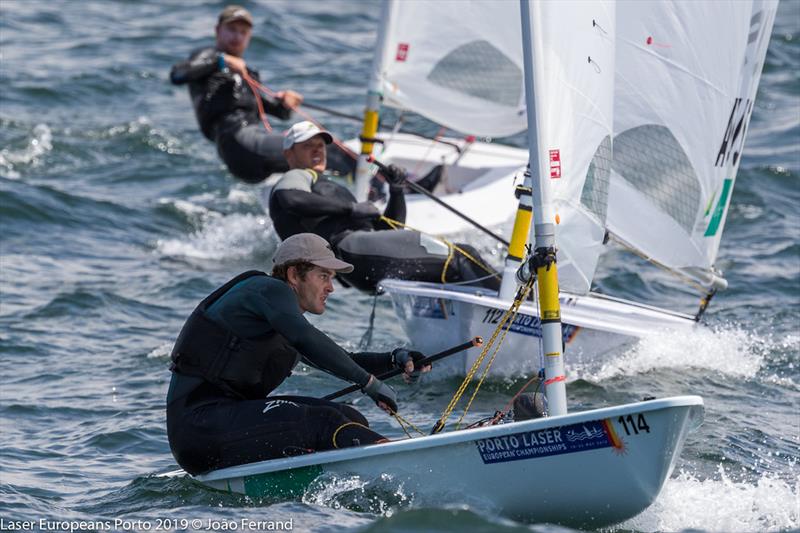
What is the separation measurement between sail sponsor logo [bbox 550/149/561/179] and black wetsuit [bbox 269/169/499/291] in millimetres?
2021

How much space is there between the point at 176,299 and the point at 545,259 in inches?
171

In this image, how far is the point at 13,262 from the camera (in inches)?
365

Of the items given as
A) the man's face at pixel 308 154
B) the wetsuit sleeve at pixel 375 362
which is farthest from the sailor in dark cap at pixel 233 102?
the wetsuit sleeve at pixel 375 362

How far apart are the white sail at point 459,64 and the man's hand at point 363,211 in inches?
75.3

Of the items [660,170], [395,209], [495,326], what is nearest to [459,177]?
[395,209]

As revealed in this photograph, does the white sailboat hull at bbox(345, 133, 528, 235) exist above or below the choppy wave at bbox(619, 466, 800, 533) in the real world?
below

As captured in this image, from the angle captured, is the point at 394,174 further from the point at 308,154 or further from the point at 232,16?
the point at 232,16

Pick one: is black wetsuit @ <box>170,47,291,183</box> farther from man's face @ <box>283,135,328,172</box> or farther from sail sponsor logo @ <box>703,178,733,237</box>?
sail sponsor logo @ <box>703,178,733,237</box>

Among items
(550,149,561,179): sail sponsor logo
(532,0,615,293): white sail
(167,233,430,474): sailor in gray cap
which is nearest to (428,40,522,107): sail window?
(532,0,615,293): white sail

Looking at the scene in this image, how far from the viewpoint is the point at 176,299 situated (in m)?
8.75

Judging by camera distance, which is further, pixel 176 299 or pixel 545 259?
pixel 176 299

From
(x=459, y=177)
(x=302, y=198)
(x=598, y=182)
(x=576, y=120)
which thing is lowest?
(x=459, y=177)

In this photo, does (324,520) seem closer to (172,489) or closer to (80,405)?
(172,489)

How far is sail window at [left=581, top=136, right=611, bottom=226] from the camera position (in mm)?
5535
